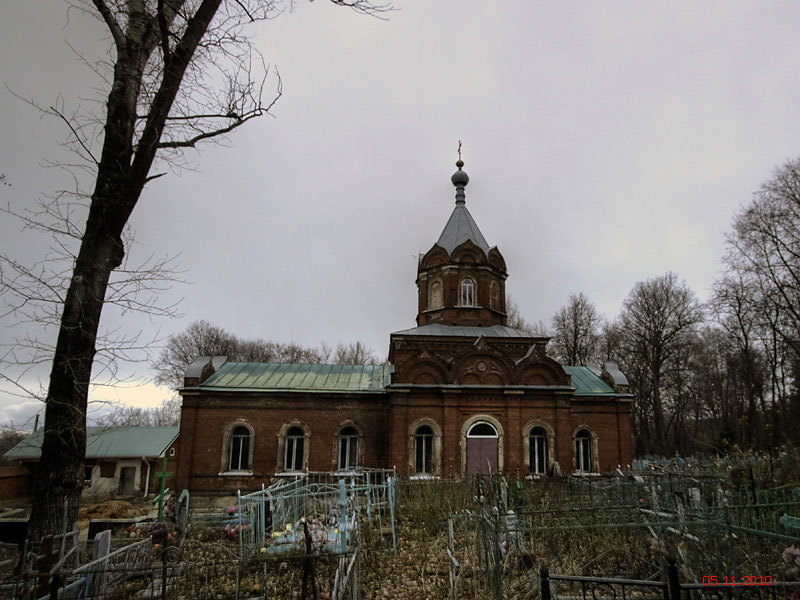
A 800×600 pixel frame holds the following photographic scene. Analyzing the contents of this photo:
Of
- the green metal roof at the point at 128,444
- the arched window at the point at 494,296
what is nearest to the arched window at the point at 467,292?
the arched window at the point at 494,296

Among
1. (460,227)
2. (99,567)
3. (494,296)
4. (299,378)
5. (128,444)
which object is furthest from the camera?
(128,444)

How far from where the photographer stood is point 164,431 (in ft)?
87.4

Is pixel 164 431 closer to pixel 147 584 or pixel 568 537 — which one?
pixel 147 584

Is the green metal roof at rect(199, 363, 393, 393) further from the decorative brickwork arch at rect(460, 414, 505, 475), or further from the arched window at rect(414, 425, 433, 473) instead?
the decorative brickwork arch at rect(460, 414, 505, 475)

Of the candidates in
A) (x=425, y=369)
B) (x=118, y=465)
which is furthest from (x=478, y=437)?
(x=118, y=465)

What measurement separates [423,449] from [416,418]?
3.60 feet

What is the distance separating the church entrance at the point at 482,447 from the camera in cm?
1836

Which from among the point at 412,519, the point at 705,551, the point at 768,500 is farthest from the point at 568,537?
the point at 768,500

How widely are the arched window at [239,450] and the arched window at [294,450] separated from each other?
1362mm

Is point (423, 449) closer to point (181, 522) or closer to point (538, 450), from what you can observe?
point (538, 450)

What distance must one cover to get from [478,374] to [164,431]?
17.1 metres

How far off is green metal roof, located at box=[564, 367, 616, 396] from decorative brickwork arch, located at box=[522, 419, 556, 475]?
2282mm

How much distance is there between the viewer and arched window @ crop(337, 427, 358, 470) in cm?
1948

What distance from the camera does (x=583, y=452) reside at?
786 inches
